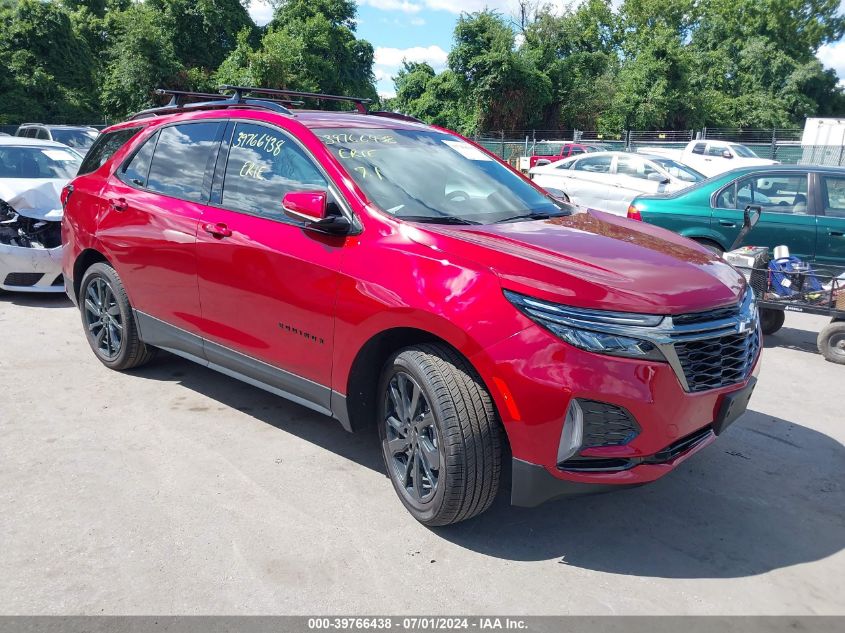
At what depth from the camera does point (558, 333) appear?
2793 mm

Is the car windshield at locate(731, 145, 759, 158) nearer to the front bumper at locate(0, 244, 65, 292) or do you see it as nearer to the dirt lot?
the dirt lot

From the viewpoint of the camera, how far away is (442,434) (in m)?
3.03

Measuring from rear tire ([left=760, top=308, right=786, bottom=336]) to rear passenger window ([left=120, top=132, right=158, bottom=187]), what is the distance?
5.72 meters

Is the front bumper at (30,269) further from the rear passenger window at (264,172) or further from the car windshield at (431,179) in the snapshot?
the car windshield at (431,179)

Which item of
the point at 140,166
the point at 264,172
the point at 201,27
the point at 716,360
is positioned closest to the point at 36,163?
the point at 140,166

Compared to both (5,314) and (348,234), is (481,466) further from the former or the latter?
(5,314)

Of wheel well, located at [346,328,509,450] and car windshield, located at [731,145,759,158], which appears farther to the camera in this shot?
car windshield, located at [731,145,759,158]

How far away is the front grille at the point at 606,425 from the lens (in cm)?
279

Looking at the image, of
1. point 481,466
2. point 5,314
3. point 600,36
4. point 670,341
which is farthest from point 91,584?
point 600,36

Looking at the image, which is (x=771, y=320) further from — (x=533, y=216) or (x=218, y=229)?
(x=218, y=229)


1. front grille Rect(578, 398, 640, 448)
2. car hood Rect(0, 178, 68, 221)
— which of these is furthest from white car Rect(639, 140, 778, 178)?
front grille Rect(578, 398, 640, 448)

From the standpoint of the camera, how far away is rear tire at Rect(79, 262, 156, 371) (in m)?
5.01

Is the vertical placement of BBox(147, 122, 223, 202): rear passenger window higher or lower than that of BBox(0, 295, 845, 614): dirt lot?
higher

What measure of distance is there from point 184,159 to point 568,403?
307 centimetres
